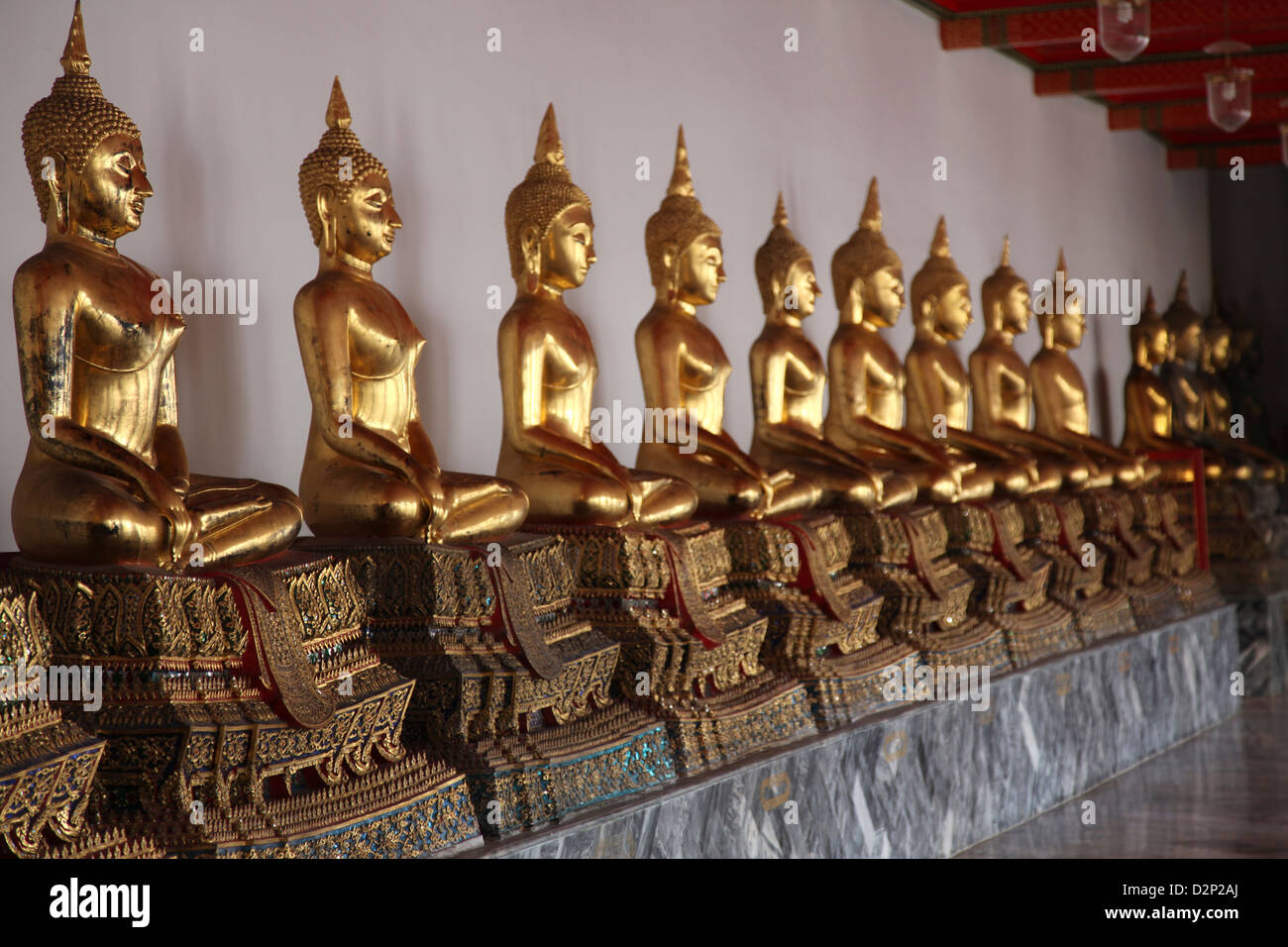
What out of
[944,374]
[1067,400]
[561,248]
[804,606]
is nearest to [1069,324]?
[1067,400]

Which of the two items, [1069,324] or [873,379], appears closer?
[873,379]

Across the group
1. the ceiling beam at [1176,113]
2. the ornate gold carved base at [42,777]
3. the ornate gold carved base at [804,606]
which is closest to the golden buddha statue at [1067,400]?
the ceiling beam at [1176,113]

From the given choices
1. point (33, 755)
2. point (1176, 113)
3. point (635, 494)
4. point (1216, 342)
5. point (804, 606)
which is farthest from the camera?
point (1216, 342)

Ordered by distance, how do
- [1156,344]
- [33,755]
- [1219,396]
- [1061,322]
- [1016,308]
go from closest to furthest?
[33,755], [1016,308], [1061,322], [1156,344], [1219,396]

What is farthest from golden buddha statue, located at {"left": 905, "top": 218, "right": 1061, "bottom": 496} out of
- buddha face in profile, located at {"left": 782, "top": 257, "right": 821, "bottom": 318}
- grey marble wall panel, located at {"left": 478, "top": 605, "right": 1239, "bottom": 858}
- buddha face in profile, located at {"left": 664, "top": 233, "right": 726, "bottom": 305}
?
buddha face in profile, located at {"left": 664, "top": 233, "right": 726, "bottom": 305}

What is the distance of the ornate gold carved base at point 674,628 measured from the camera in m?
4.05

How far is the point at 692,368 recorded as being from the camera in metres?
4.94

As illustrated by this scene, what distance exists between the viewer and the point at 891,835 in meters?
4.77

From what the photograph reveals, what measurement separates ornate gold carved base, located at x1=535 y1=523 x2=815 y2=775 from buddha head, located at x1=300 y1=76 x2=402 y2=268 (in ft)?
2.84

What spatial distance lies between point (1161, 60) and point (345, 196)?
6631 millimetres

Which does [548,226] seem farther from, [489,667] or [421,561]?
[489,667]

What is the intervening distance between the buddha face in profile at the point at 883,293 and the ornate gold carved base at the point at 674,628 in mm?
2196
